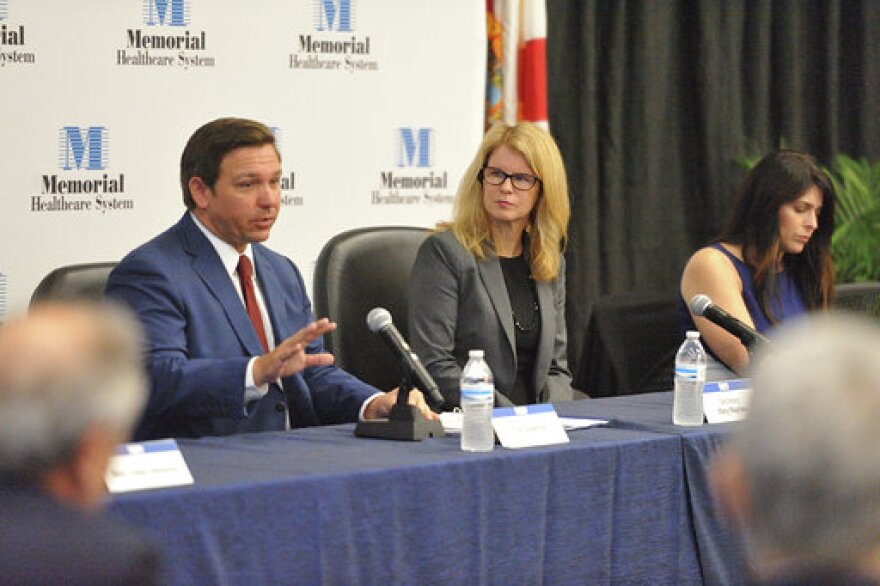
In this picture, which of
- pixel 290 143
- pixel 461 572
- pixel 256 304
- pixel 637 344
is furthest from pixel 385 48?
pixel 461 572

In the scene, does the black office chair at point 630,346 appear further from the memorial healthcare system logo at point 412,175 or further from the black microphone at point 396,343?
the black microphone at point 396,343

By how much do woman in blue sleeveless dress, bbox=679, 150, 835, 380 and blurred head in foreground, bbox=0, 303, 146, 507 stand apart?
3.05 meters

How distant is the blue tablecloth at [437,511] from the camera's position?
2543 mm

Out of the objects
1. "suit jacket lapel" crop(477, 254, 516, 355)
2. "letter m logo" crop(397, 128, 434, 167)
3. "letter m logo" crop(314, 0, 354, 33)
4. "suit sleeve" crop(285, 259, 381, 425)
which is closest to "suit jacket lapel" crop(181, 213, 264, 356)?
"suit sleeve" crop(285, 259, 381, 425)

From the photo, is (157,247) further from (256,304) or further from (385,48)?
(385,48)

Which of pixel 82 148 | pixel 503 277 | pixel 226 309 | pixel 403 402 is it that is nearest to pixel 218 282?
pixel 226 309

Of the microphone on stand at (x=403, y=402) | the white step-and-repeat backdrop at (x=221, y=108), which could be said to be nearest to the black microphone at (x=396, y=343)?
the microphone on stand at (x=403, y=402)

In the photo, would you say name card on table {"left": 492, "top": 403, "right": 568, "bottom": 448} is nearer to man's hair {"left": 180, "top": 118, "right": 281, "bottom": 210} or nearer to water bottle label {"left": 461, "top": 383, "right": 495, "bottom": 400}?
water bottle label {"left": 461, "top": 383, "right": 495, "bottom": 400}

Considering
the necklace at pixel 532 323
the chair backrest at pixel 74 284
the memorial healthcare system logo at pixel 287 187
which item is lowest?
the necklace at pixel 532 323

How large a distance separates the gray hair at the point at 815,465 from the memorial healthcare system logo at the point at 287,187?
381 cm

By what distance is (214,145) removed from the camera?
3562mm

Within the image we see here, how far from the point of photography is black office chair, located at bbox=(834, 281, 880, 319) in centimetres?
483

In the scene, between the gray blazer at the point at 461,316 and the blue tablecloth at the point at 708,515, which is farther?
the gray blazer at the point at 461,316

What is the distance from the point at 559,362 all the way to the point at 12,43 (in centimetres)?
199
